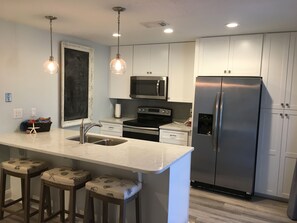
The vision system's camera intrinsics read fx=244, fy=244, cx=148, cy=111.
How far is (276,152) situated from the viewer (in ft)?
11.2

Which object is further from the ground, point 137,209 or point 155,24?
point 155,24

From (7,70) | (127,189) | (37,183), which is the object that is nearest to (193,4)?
(127,189)

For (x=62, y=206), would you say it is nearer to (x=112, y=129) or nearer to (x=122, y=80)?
(x=112, y=129)

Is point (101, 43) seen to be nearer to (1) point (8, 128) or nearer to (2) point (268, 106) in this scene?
(1) point (8, 128)

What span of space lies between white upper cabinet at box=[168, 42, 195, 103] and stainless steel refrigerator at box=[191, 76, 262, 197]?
1.89ft

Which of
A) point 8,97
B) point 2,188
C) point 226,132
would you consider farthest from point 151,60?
point 2,188

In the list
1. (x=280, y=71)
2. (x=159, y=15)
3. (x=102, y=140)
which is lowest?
(x=102, y=140)

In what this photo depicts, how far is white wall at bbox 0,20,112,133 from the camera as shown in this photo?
10.2 ft

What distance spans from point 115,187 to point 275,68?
2696mm

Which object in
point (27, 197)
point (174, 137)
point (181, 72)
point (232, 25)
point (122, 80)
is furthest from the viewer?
point (122, 80)

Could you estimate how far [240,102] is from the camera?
3.34 m

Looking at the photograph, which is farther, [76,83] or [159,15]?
[76,83]

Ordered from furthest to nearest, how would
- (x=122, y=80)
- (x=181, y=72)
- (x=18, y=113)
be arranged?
(x=122, y=80), (x=181, y=72), (x=18, y=113)

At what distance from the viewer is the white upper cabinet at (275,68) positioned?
329 cm
